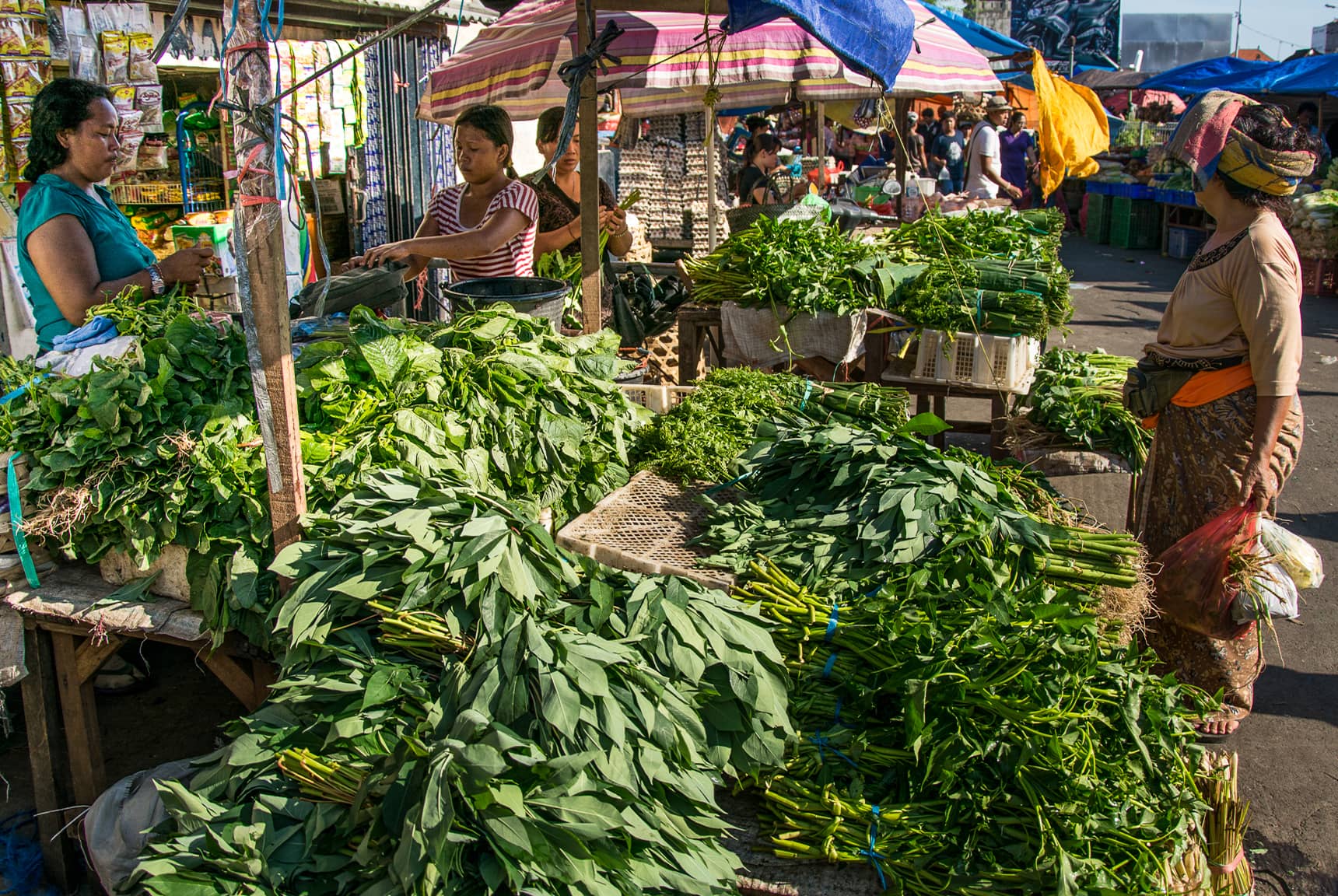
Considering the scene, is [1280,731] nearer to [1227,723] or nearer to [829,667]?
[1227,723]

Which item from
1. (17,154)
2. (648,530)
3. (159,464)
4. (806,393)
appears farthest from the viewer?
(17,154)

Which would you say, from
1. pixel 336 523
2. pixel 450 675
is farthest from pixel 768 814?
pixel 336 523

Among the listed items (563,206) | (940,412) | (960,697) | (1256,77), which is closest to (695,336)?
(563,206)

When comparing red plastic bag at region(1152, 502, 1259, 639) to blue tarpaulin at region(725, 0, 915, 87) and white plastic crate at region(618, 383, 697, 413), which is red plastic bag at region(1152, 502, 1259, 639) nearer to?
blue tarpaulin at region(725, 0, 915, 87)

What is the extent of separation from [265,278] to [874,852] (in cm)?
212

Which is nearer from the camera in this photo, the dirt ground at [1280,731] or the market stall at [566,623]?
the market stall at [566,623]

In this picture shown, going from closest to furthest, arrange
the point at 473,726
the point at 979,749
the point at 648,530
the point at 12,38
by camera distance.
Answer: the point at 473,726 < the point at 979,749 < the point at 648,530 < the point at 12,38

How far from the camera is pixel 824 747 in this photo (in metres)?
2.43

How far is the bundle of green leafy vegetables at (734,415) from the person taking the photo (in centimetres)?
342

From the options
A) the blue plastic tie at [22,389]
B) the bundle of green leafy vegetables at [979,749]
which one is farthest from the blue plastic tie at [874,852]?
the blue plastic tie at [22,389]

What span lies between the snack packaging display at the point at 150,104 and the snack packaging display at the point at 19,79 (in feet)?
2.41

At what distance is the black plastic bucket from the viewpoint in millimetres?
3926

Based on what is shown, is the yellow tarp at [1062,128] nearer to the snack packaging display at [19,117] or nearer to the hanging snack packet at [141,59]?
the hanging snack packet at [141,59]

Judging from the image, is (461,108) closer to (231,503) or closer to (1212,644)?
(231,503)
